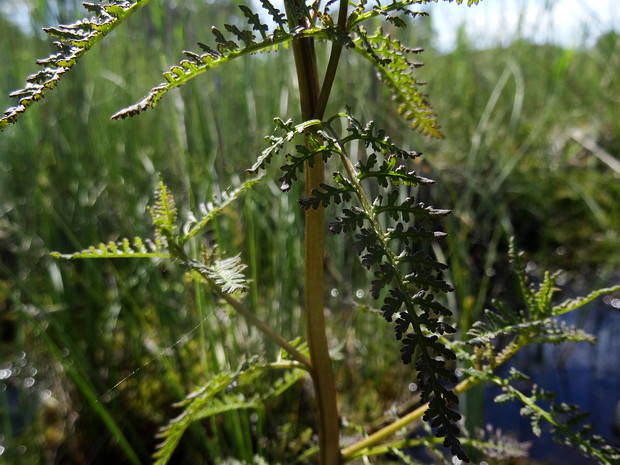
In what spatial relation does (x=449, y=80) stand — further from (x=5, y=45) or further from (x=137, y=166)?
(x=5, y=45)

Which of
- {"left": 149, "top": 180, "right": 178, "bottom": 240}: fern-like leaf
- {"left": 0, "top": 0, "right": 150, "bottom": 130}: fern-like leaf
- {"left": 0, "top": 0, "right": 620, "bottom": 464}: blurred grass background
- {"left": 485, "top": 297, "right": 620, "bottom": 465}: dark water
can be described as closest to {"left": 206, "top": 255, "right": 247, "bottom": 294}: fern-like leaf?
{"left": 149, "top": 180, "right": 178, "bottom": 240}: fern-like leaf

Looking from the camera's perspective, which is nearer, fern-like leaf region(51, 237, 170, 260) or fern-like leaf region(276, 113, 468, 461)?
fern-like leaf region(276, 113, 468, 461)

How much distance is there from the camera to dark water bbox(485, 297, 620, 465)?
111 centimetres

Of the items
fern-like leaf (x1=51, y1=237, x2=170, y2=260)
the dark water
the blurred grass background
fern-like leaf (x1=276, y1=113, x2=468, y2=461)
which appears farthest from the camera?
the dark water

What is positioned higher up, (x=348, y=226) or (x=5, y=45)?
(x=5, y=45)

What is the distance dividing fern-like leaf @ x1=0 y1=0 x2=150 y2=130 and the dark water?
3.54ft

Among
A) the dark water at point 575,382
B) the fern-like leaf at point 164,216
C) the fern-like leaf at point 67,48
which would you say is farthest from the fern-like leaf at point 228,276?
the dark water at point 575,382

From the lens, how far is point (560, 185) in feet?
7.20

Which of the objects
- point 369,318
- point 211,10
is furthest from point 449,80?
point 369,318

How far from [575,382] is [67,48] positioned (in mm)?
1369

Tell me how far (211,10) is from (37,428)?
4.22 ft

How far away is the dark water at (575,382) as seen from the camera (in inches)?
43.6

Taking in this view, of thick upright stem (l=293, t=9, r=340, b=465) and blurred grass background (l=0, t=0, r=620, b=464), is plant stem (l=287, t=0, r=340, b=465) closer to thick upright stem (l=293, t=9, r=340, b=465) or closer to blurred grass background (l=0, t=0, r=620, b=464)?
thick upright stem (l=293, t=9, r=340, b=465)

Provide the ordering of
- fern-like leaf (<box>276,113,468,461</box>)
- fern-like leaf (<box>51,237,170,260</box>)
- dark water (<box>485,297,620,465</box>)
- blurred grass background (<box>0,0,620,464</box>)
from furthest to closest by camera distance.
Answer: dark water (<box>485,297,620,465</box>) → blurred grass background (<box>0,0,620,464</box>) → fern-like leaf (<box>51,237,170,260</box>) → fern-like leaf (<box>276,113,468,461</box>)
